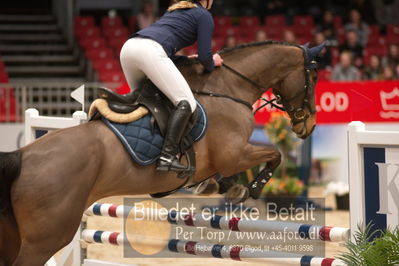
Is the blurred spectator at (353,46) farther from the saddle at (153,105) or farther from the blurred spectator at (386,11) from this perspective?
the saddle at (153,105)

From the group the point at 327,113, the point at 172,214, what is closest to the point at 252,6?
the point at 327,113

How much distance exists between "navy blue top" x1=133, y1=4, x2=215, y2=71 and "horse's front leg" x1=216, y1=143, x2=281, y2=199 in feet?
2.10

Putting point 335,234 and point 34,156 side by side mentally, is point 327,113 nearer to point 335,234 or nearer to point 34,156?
point 335,234

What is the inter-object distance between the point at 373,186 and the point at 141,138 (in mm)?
1332

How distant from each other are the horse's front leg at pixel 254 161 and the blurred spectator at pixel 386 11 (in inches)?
485

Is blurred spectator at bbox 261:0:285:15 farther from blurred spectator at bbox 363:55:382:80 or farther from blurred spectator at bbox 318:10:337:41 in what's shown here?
blurred spectator at bbox 363:55:382:80

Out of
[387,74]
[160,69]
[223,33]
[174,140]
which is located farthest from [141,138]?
[223,33]

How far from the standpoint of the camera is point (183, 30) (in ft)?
15.2

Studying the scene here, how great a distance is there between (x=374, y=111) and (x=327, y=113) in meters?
0.66

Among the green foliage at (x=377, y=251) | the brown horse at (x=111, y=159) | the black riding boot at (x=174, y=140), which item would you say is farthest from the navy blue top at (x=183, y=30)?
the green foliage at (x=377, y=251)

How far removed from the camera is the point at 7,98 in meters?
10.6

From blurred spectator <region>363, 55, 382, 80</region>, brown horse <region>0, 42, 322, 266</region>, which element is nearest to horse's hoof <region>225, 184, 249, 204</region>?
brown horse <region>0, 42, 322, 266</region>

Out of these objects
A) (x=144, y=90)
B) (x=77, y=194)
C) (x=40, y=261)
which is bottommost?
(x=40, y=261)

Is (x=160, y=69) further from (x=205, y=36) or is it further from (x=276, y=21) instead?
(x=276, y=21)
